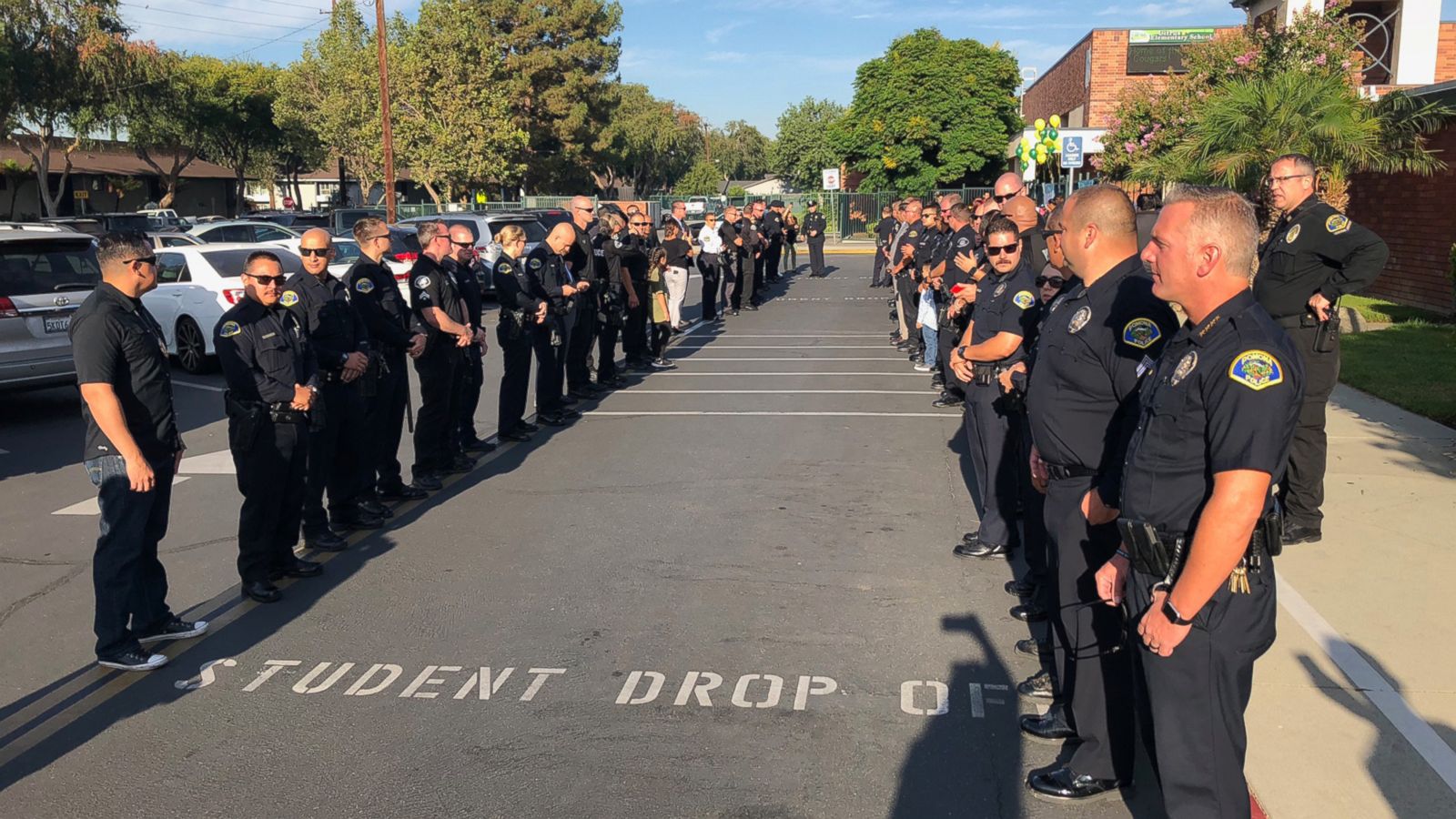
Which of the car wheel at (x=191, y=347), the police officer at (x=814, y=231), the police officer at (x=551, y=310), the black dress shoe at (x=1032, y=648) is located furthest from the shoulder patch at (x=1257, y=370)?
the police officer at (x=814, y=231)

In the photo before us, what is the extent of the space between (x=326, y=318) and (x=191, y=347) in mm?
8017

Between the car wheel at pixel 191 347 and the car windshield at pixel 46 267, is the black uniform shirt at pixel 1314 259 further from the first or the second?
the car wheel at pixel 191 347

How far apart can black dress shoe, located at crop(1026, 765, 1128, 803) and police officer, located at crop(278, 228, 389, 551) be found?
13.7 ft

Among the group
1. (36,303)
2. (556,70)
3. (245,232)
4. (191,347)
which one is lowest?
(191,347)

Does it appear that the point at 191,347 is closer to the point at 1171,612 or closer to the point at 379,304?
the point at 379,304

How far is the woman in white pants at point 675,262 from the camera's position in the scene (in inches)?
622

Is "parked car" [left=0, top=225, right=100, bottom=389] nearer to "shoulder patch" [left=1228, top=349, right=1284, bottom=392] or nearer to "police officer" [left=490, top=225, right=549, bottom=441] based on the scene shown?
"police officer" [left=490, top=225, right=549, bottom=441]

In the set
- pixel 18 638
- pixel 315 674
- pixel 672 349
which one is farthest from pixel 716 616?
pixel 672 349

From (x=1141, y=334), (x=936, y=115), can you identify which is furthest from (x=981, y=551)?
(x=936, y=115)

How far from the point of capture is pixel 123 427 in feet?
15.9

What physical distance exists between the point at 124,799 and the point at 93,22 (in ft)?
139

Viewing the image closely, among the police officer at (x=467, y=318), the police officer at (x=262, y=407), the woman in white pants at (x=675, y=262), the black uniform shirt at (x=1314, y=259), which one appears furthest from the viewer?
the woman in white pants at (x=675, y=262)

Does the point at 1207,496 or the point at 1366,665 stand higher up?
the point at 1207,496

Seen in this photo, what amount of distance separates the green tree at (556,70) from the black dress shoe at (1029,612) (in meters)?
57.1
